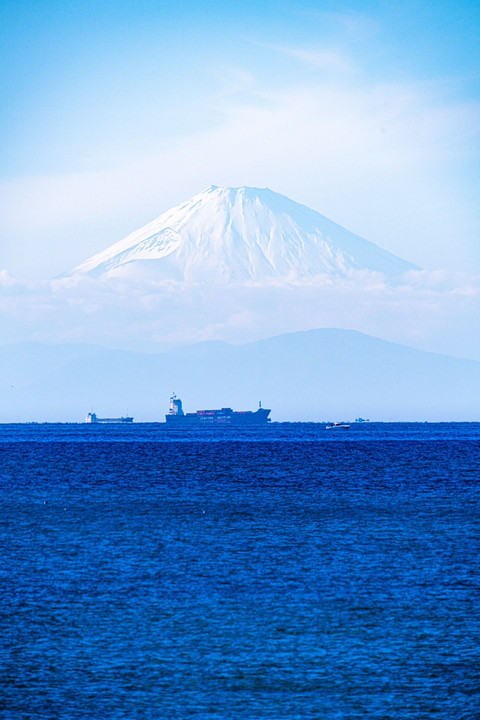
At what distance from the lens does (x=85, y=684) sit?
25.8 m

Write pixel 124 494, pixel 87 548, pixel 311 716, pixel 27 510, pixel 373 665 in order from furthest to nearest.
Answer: pixel 124 494 → pixel 27 510 → pixel 87 548 → pixel 373 665 → pixel 311 716

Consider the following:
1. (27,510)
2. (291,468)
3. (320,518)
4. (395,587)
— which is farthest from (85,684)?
(291,468)

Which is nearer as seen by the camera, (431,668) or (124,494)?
(431,668)

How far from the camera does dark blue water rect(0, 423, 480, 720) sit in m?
25.0

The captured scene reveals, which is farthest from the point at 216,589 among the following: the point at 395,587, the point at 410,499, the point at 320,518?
the point at 410,499

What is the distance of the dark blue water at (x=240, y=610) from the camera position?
25.0 metres

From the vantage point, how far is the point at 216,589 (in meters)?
37.0

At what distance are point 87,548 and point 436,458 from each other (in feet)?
325

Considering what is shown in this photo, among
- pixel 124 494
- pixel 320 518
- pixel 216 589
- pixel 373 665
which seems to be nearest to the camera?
pixel 373 665

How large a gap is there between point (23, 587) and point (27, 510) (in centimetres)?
2900

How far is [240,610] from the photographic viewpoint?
3359cm

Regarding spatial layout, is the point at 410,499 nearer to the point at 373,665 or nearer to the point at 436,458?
the point at 373,665

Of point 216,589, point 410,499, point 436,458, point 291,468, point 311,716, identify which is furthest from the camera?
point 436,458

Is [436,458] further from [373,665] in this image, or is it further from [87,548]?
[373,665]
